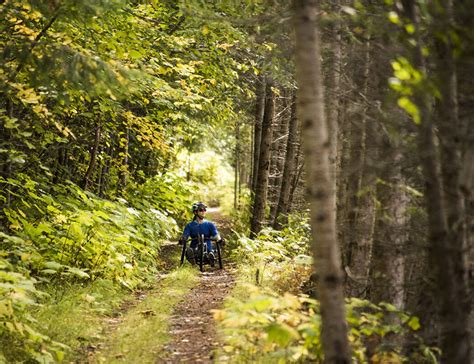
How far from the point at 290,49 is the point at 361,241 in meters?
2.83

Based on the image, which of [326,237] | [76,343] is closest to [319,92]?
[326,237]

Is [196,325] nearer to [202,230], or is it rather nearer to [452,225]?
[452,225]

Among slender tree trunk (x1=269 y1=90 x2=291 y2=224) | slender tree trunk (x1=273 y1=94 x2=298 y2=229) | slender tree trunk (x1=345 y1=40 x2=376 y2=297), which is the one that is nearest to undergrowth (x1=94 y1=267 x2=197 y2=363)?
slender tree trunk (x1=345 y1=40 x2=376 y2=297)

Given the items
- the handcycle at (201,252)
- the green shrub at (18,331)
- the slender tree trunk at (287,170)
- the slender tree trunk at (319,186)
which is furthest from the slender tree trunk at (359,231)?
the slender tree trunk at (287,170)

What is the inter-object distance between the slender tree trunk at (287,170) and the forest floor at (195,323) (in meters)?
3.58

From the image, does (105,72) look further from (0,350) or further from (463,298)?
(463,298)

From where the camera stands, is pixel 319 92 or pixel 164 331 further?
pixel 164 331

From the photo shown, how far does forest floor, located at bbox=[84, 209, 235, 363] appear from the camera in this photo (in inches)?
253

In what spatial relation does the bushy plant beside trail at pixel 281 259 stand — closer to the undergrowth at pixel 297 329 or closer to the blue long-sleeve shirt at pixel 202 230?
the undergrowth at pixel 297 329

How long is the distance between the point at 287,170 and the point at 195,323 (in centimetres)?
821

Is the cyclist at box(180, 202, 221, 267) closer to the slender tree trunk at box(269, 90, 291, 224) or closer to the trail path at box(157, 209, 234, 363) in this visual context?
the trail path at box(157, 209, 234, 363)

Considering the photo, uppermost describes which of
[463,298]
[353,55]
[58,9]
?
[58,9]

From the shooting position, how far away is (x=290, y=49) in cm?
593

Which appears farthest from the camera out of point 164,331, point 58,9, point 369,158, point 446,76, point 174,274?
point 174,274
